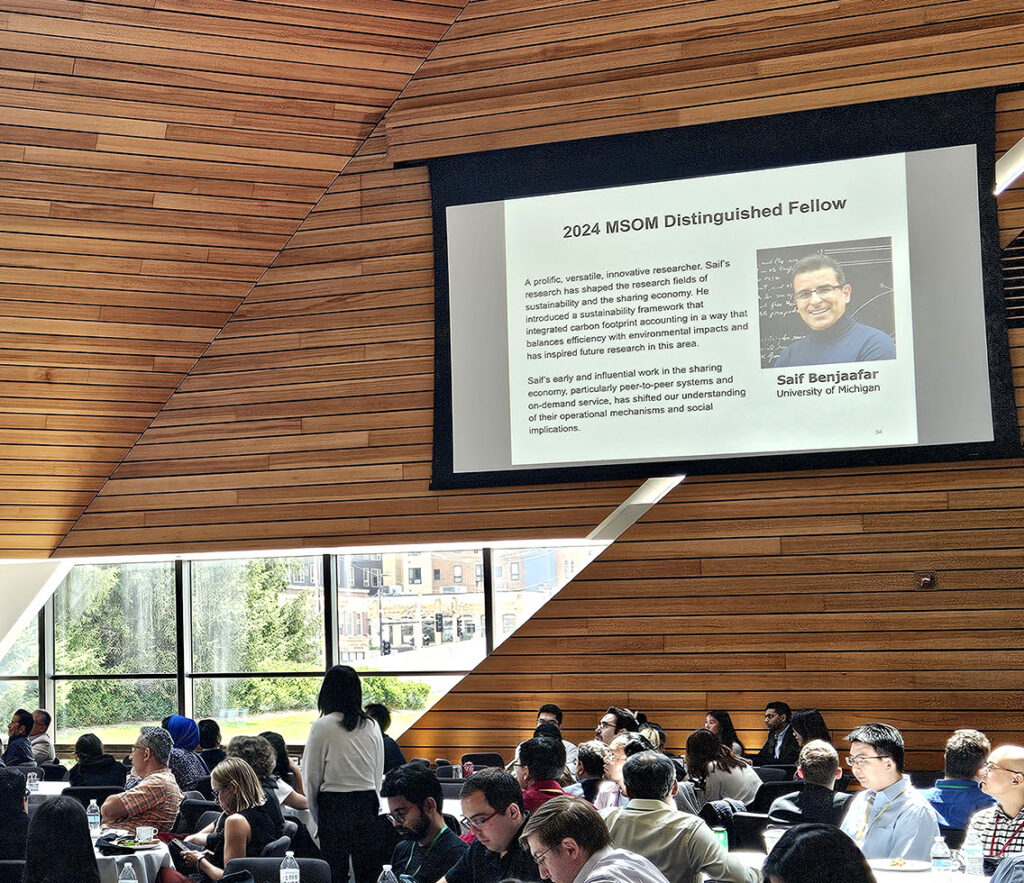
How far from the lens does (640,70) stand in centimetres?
868

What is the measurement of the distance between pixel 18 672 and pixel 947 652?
8.83m

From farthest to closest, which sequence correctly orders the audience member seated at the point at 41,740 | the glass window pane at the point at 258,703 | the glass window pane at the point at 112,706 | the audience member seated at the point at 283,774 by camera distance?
the glass window pane at the point at 112,706, the glass window pane at the point at 258,703, the audience member seated at the point at 41,740, the audience member seated at the point at 283,774

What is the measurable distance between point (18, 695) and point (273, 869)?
28.9 ft

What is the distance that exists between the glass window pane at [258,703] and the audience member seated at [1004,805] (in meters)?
7.56

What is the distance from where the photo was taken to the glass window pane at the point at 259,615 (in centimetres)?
1091

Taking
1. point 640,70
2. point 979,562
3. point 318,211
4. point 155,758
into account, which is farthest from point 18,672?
point 979,562

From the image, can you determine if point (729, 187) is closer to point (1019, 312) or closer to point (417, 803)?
point (1019, 312)

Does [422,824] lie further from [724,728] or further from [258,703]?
[258,703]

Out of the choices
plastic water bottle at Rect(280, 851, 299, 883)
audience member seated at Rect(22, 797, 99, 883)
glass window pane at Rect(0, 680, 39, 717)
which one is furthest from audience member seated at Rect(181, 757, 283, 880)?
glass window pane at Rect(0, 680, 39, 717)

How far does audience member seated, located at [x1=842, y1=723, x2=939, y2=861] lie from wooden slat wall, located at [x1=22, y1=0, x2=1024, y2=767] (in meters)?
4.10

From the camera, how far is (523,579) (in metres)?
10.4

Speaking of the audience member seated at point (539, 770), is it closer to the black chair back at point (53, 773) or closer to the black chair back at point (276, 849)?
the black chair back at point (276, 849)

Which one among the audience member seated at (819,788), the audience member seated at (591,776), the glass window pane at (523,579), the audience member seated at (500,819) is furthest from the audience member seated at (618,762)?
the glass window pane at (523,579)

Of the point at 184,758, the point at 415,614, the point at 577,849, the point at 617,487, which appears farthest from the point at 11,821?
the point at 415,614
